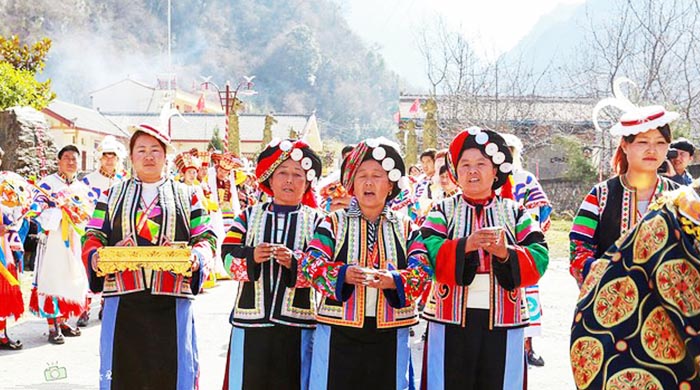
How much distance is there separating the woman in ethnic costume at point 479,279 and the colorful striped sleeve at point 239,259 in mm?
939

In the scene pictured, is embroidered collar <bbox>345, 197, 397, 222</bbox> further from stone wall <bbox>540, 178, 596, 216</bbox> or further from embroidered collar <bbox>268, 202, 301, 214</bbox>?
stone wall <bbox>540, 178, 596, 216</bbox>

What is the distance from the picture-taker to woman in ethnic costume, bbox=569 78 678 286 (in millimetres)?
3928

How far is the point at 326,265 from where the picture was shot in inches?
147

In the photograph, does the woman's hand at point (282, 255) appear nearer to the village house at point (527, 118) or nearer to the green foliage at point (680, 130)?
the village house at point (527, 118)

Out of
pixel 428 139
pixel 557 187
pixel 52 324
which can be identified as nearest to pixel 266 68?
pixel 557 187

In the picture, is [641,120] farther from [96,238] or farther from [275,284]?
[96,238]

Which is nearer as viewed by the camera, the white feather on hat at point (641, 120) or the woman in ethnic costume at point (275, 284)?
the white feather on hat at point (641, 120)

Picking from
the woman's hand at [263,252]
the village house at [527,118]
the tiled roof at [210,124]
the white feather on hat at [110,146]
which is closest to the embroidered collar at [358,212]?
the woman's hand at [263,252]

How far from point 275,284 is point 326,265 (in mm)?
483

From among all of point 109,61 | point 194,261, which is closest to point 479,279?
point 194,261

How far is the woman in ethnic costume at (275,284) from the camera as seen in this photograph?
402 centimetres

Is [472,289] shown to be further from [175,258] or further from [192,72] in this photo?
[192,72]

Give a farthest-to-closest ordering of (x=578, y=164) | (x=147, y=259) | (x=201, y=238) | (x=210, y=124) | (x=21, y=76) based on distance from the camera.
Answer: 1. (x=210, y=124)
2. (x=578, y=164)
3. (x=21, y=76)
4. (x=201, y=238)
5. (x=147, y=259)

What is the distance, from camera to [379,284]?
11.9ft
